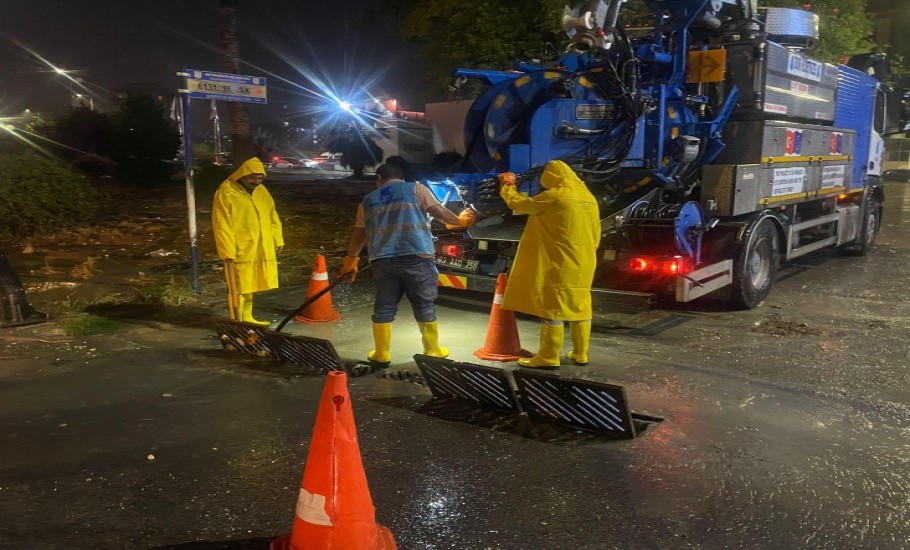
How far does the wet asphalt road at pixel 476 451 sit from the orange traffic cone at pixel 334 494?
372mm

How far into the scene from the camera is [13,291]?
712cm

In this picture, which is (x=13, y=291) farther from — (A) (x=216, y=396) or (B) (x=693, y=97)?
(B) (x=693, y=97)

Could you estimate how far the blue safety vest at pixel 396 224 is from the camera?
216 inches

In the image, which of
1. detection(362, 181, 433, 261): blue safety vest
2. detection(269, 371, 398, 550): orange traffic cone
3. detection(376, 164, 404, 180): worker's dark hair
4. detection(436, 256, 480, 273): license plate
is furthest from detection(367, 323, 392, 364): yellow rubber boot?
detection(269, 371, 398, 550): orange traffic cone

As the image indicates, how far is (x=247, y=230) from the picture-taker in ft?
22.3

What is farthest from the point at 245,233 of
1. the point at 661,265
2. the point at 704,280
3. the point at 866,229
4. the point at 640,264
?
the point at 866,229

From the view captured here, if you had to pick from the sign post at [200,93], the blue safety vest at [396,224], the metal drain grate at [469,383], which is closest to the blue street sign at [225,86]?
the sign post at [200,93]

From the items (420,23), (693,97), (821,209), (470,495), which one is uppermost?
(420,23)

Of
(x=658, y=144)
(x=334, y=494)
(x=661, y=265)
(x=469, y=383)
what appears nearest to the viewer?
(x=334, y=494)

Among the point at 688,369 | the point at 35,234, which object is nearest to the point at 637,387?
the point at 688,369

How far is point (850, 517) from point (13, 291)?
735cm

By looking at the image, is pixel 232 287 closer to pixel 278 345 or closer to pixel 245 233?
pixel 245 233

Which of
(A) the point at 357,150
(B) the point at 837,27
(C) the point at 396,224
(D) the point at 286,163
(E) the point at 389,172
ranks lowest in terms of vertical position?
(C) the point at 396,224

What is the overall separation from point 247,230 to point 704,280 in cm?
453
